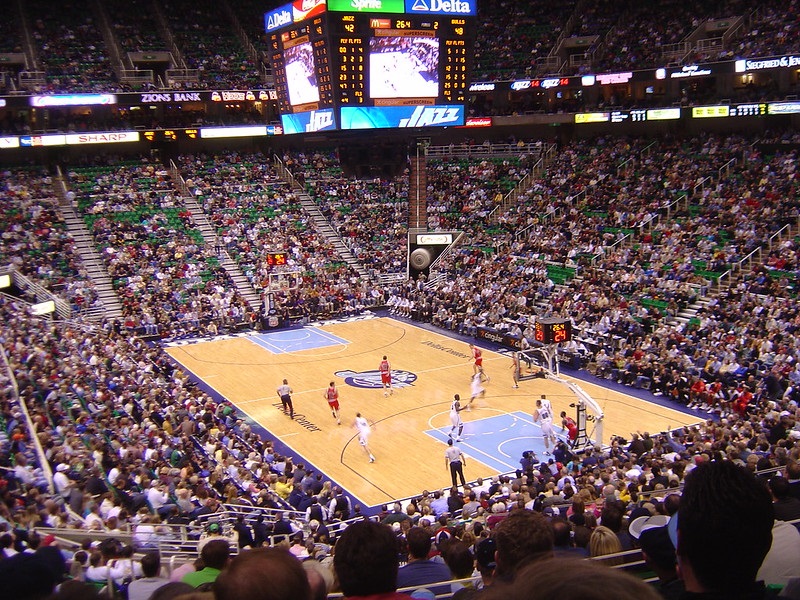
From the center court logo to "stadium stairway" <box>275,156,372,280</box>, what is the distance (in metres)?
13.0

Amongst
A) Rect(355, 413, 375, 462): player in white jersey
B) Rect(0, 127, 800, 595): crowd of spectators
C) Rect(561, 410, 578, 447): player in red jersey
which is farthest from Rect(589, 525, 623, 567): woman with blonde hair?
Rect(355, 413, 375, 462): player in white jersey

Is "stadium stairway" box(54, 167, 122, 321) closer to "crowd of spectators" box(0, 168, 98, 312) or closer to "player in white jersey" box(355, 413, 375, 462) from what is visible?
"crowd of spectators" box(0, 168, 98, 312)

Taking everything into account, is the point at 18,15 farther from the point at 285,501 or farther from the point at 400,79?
the point at 285,501

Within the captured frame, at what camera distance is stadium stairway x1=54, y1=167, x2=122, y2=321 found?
3497 centimetres

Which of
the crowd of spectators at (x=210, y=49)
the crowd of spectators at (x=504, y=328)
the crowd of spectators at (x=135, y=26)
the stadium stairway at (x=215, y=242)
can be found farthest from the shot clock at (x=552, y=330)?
the crowd of spectators at (x=135, y=26)

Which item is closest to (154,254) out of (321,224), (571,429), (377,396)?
(321,224)

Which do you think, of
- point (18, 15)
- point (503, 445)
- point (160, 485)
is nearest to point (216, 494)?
point (160, 485)

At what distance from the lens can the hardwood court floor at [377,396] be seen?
1923 cm

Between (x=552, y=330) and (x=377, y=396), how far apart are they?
6980 millimetres

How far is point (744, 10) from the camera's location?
38.7 m

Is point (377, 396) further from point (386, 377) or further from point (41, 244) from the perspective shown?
point (41, 244)

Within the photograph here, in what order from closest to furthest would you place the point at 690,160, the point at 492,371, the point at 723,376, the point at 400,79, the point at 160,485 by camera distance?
1. the point at 160,485
2. the point at 723,376
3. the point at 400,79
4. the point at 492,371
5. the point at 690,160

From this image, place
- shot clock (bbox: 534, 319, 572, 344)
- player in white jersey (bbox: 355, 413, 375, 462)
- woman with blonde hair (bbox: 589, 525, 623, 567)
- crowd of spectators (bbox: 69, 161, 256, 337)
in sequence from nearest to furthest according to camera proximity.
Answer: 1. woman with blonde hair (bbox: 589, 525, 623, 567)
2. player in white jersey (bbox: 355, 413, 375, 462)
3. shot clock (bbox: 534, 319, 572, 344)
4. crowd of spectators (bbox: 69, 161, 256, 337)

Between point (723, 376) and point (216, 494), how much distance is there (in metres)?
15.2
